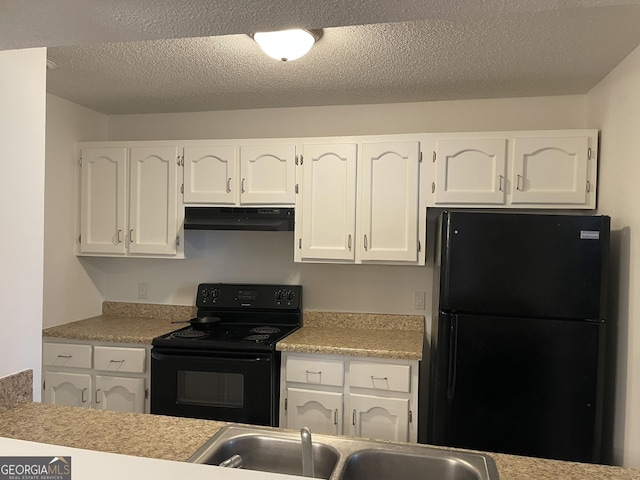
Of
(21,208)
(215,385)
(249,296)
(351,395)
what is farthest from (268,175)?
(21,208)

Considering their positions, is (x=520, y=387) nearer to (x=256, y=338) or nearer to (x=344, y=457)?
(x=344, y=457)

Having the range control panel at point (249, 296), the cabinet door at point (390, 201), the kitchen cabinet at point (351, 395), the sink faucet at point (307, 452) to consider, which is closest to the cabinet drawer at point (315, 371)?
the kitchen cabinet at point (351, 395)

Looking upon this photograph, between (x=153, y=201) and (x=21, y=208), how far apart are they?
4.75 feet

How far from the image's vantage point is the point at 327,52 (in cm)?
210

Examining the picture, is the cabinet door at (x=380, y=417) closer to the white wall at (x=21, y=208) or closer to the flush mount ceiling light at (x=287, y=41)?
the white wall at (x=21, y=208)

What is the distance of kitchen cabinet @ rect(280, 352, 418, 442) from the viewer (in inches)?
94.3

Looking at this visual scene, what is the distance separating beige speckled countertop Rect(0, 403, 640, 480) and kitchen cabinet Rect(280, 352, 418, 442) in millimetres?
1120

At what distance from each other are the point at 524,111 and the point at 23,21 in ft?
8.53

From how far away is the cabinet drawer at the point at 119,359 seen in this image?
8.68 ft

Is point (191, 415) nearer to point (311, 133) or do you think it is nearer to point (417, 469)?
point (417, 469)

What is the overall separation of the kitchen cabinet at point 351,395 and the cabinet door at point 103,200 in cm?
143

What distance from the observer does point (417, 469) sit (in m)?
1.24

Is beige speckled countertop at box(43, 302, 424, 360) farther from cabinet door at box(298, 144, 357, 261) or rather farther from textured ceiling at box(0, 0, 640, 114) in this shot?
textured ceiling at box(0, 0, 640, 114)

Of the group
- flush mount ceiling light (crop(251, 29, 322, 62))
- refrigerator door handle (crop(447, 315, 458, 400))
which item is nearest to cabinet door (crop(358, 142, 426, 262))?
refrigerator door handle (crop(447, 315, 458, 400))
